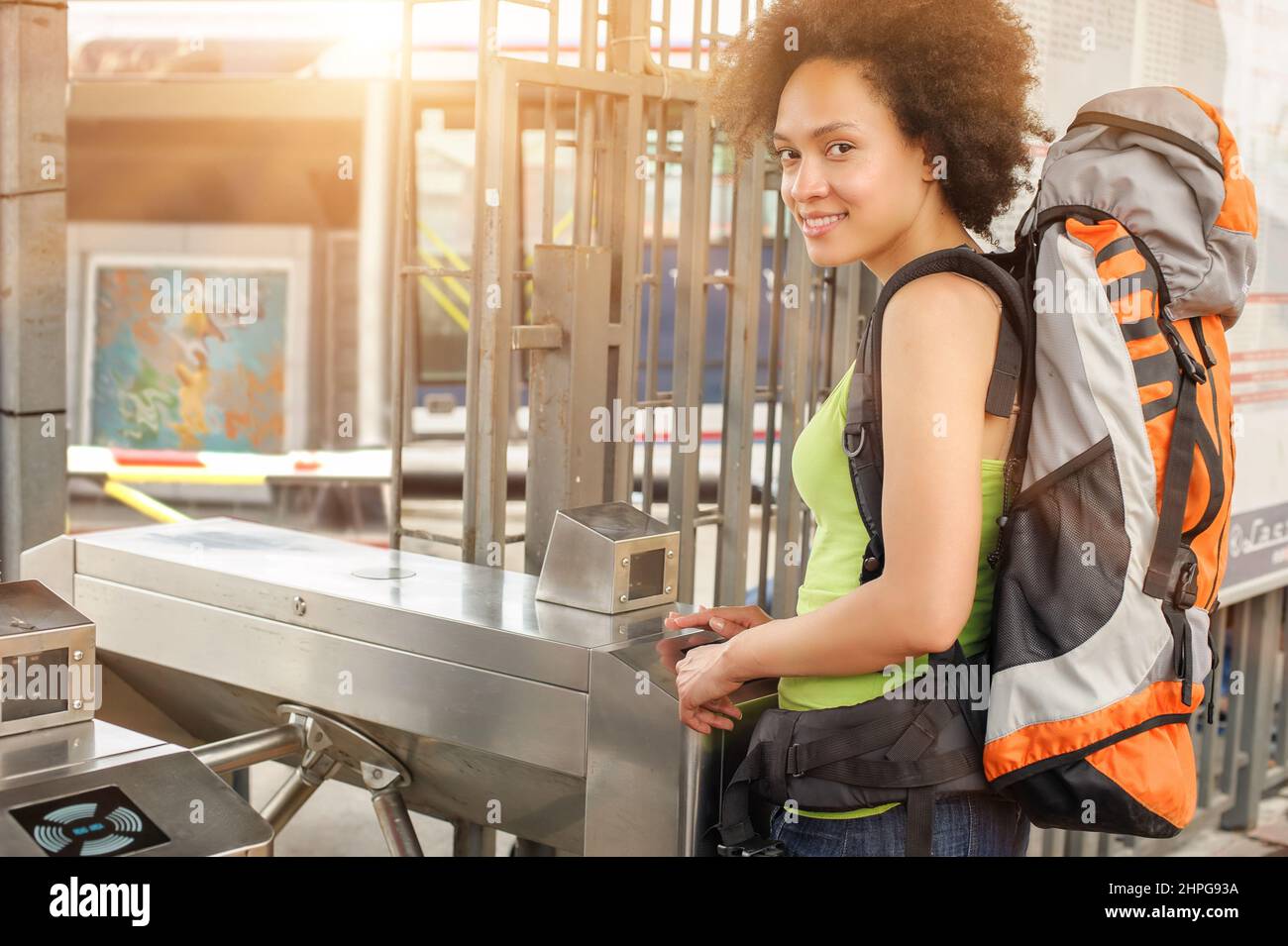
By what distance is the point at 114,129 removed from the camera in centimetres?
715

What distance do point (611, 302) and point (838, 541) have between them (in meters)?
1.15

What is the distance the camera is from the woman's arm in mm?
1288

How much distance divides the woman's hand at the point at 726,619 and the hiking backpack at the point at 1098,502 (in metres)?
0.37

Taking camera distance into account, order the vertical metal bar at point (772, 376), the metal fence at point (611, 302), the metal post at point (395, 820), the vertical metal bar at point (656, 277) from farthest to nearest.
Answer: the vertical metal bar at point (772, 376), the vertical metal bar at point (656, 277), the metal fence at point (611, 302), the metal post at point (395, 820)

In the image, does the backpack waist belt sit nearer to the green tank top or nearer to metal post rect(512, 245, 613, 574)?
the green tank top

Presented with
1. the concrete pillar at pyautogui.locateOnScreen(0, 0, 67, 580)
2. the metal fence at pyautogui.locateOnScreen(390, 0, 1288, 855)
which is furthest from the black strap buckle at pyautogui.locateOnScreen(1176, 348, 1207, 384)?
the concrete pillar at pyautogui.locateOnScreen(0, 0, 67, 580)

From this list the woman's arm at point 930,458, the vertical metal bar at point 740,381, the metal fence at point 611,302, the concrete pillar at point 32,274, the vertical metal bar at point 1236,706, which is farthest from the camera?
the vertical metal bar at point 1236,706

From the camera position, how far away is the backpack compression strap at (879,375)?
1.33 meters

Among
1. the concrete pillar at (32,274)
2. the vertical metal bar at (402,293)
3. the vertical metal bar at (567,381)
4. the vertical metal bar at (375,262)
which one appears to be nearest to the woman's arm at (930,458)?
the vertical metal bar at (567,381)

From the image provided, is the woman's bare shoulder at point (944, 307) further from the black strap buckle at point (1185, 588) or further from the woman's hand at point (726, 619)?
the woman's hand at point (726, 619)

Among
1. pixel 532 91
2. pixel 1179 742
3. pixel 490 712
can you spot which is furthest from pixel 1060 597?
pixel 532 91

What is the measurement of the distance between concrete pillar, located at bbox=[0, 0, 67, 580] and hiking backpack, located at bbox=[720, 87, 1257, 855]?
5.68ft
